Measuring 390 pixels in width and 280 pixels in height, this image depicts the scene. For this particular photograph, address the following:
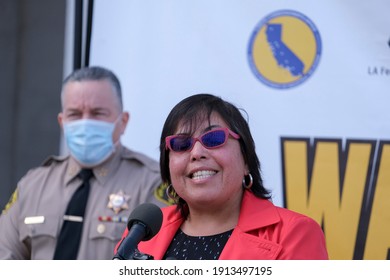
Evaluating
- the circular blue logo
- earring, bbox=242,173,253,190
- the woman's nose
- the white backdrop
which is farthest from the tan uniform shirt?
the woman's nose

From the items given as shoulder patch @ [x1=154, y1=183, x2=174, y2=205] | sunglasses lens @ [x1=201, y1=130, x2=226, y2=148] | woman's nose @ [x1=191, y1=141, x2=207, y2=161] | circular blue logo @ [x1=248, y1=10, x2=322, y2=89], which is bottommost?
shoulder patch @ [x1=154, y1=183, x2=174, y2=205]

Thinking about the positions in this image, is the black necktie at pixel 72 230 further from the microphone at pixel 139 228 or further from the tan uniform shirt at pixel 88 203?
the microphone at pixel 139 228

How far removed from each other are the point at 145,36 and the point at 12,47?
103cm

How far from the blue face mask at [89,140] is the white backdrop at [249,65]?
0.77 ft

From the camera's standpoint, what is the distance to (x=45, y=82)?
5051 millimetres

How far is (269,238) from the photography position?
2.67m

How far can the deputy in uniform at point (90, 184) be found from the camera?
4.05 m

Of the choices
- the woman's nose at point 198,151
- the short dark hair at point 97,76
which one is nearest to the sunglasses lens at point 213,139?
the woman's nose at point 198,151

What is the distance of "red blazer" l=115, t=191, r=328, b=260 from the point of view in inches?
102

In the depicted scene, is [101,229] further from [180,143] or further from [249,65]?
[180,143]

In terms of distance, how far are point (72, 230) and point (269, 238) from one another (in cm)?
160

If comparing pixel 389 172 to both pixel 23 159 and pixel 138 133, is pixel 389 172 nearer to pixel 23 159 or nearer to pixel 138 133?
pixel 138 133

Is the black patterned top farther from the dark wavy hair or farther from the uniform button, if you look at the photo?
the uniform button

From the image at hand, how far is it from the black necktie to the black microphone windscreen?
64.4 inches
